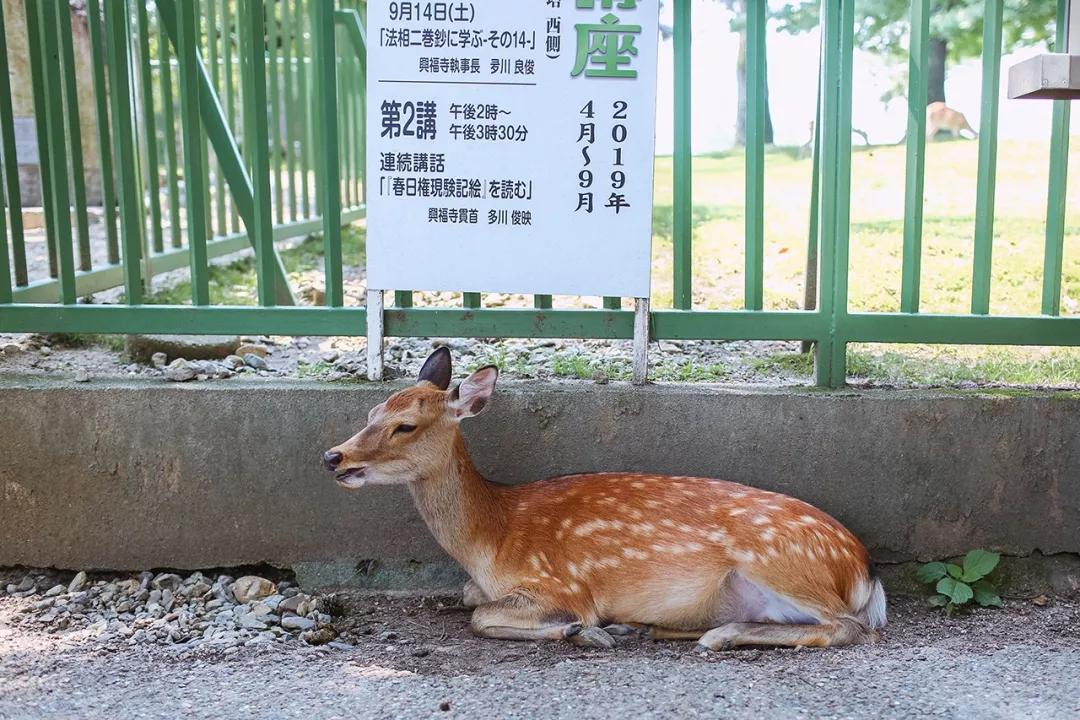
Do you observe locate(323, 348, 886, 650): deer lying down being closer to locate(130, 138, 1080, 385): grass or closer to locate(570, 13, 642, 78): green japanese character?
locate(130, 138, 1080, 385): grass

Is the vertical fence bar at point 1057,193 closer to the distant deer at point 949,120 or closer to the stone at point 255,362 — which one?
the stone at point 255,362

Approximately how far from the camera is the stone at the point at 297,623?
4.79 metres

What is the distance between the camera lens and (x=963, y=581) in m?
5.06

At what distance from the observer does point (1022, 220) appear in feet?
28.7

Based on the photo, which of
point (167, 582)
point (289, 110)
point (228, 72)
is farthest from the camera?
point (289, 110)

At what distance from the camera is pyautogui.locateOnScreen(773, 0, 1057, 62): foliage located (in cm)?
1467

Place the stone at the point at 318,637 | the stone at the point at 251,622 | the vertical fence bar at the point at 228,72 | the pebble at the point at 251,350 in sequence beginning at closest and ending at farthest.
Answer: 1. the stone at the point at 318,637
2. the stone at the point at 251,622
3. the pebble at the point at 251,350
4. the vertical fence bar at the point at 228,72

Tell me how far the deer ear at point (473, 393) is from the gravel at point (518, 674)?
2.92 feet

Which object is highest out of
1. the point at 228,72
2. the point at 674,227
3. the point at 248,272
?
the point at 228,72

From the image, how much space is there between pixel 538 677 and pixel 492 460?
127 centimetres

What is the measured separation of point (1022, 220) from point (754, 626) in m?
5.44

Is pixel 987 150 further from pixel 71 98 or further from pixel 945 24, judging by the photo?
pixel 945 24

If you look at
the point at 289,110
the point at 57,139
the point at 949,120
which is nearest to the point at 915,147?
the point at 57,139

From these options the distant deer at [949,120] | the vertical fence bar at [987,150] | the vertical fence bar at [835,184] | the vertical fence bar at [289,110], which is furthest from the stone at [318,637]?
the distant deer at [949,120]
